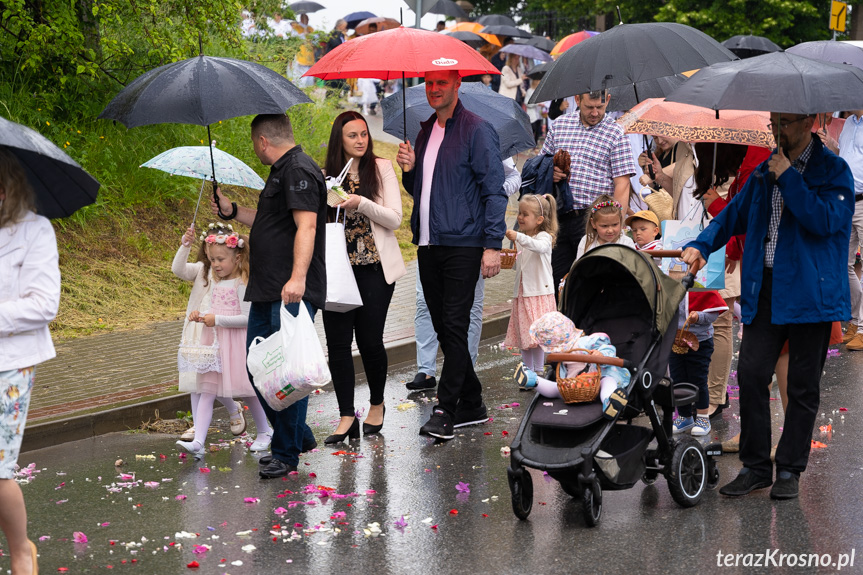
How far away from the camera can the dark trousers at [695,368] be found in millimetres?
7168

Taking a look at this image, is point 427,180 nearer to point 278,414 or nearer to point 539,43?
point 278,414

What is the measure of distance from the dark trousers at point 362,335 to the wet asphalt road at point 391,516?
359 mm

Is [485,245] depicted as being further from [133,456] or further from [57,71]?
[57,71]

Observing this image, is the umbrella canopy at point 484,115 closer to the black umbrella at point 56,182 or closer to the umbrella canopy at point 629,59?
the umbrella canopy at point 629,59

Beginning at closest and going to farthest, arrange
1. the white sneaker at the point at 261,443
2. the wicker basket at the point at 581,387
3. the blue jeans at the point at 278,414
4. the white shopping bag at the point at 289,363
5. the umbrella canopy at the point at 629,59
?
the wicker basket at the point at 581,387 → the white shopping bag at the point at 289,363 → the blue jeans at the point at 278,414 → the white sneaker at the point at 261,443 → the umbrella canopy at the point at 629,59

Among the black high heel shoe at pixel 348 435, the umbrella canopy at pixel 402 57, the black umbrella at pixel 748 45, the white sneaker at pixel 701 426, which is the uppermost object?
the umbrella canopy at pixel 402 57

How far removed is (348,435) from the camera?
705 cm

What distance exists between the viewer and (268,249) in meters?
6.06

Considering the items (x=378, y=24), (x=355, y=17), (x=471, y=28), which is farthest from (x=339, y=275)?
(x=355, y=17)

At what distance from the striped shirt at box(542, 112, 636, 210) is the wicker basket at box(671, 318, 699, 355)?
5.58ft

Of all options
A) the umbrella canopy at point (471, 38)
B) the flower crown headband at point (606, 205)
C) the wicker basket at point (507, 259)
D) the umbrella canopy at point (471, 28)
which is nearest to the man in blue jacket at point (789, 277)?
the flower crown headband at point (606, 205)

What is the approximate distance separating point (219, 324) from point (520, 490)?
7.70 ft

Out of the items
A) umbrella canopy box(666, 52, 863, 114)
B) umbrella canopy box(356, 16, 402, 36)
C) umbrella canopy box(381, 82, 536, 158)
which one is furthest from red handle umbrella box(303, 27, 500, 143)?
umbrella canopy box(356, 16, 402, 36)

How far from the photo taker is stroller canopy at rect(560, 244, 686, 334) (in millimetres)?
5586
